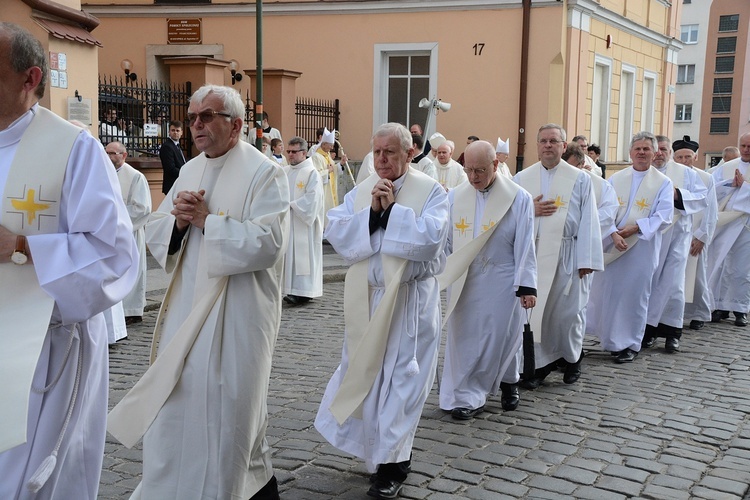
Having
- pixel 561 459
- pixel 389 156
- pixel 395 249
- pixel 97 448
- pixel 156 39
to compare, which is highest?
pixel 156 39

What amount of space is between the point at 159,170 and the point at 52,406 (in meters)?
11.8

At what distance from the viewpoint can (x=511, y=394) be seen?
719 centimetres

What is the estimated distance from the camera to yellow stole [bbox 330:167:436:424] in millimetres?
5348

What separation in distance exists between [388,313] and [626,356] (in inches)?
173

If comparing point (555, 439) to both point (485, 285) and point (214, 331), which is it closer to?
point (485, 285)

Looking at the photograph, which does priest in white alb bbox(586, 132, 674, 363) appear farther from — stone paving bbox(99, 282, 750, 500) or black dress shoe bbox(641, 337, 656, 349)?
black dress shoe bbox(641, 337, 656, 349)

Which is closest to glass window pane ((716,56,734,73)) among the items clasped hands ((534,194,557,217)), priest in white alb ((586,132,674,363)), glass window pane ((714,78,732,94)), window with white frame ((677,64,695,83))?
glass window pane ((714,78,732,94))

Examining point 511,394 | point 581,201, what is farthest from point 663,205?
point 511,394

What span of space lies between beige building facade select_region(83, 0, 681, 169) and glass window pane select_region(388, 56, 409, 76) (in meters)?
0.02

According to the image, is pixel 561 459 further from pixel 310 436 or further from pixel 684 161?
pixel 684 161

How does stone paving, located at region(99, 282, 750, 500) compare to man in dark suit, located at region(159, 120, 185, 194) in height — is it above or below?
below

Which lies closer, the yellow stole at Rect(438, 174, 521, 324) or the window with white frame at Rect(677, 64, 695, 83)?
the yellow stole at Rect(438, 174, 521, 324)

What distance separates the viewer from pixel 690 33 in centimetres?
7062

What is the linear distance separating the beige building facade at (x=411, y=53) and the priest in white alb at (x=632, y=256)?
10.5 meters
